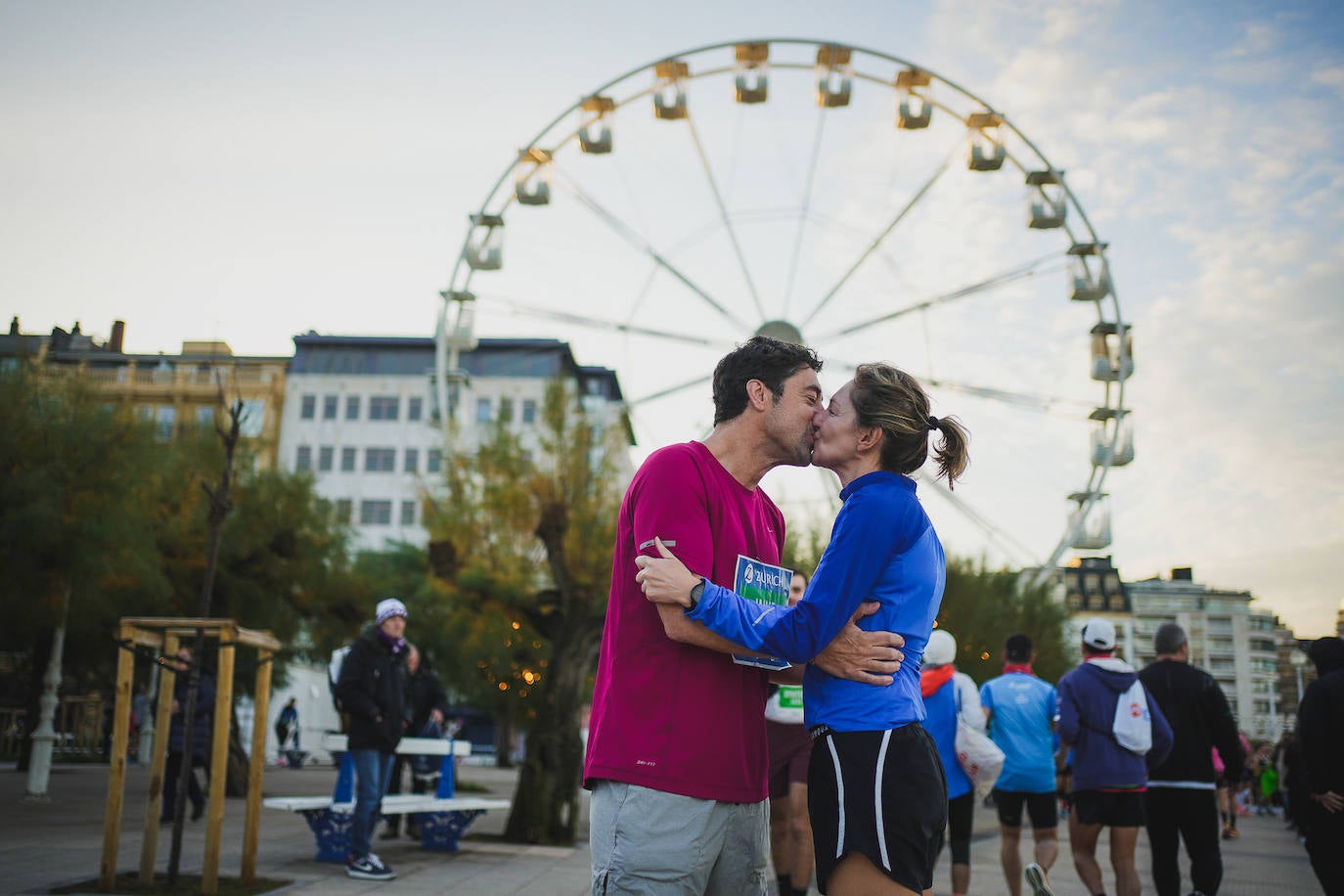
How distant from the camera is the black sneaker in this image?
9.20 m

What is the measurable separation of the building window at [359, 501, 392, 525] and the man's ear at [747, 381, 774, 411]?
254 feet

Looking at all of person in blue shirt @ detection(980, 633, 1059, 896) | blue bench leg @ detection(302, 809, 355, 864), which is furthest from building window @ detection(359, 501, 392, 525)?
person in blue shirt @ detection(980, 633, 1059, 896)

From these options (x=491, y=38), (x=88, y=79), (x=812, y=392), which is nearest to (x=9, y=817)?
(x=88, y=79)

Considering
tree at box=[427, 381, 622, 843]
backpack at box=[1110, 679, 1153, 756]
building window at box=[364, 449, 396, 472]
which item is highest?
building window at box=[364, 449, 396, 472]

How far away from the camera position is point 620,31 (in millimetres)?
22094

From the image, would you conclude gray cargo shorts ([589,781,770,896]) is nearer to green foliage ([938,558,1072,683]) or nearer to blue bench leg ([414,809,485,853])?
blue bench leg ([414,809,485,853])

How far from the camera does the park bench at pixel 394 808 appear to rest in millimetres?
10180

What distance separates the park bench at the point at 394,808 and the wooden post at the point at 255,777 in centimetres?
46

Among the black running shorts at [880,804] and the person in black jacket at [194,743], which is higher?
the black running shorts at [880,804]

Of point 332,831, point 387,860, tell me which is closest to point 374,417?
point 387,860

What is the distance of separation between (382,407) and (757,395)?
259 feet

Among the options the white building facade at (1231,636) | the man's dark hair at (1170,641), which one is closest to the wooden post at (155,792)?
the man's dark hair at (1170,641)

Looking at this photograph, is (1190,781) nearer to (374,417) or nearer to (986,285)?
(986,285)

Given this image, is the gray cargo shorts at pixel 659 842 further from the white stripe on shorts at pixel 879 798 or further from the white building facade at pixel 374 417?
the white building facade at pixel 374 417
